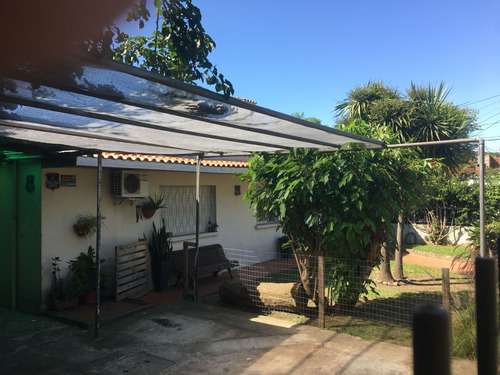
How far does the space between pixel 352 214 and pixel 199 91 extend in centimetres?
373

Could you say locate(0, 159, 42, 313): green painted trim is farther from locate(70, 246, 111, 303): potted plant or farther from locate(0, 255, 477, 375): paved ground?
locate(70, 246, 111, 303): potted plant

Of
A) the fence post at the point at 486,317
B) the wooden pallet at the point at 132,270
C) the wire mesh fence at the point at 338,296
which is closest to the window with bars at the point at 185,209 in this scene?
the wooden pallet at the point at 132,270

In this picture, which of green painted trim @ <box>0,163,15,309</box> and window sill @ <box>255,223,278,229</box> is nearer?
green painted trim @ <box>0,163,15,309</box>

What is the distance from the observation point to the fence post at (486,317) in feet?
2.98

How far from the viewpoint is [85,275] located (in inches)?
264

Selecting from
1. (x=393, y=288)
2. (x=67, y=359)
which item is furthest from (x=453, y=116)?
(x=67, y=359)

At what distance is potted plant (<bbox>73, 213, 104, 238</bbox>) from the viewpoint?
22.6 feet

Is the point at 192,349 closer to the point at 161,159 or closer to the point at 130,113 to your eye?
the point at 130,113

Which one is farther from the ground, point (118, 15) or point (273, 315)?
point (118, 15)

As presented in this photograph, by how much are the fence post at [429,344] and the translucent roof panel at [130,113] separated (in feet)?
7.47

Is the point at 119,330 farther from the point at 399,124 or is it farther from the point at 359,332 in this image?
the point at 399,124

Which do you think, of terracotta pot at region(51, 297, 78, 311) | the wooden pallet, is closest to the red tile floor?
terracotta pot at region(51, 297, 78, 311)

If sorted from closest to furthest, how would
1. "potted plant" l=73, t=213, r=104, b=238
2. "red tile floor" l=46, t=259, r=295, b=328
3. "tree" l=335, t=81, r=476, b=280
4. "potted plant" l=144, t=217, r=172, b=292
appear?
"red tile floor" l=46, t=259, r=295, b=328 → "potted plant" l=73, t=213, r=104, b=238 → "potted plant" l=144, t=217, r=172, b=292 → "tree" l=335, t=81, r=476, b=280

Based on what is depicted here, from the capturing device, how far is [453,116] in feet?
39.9
